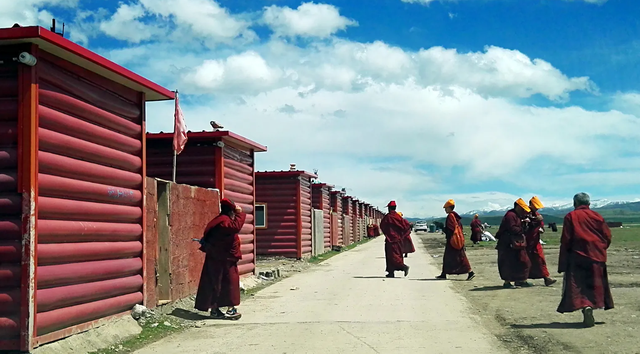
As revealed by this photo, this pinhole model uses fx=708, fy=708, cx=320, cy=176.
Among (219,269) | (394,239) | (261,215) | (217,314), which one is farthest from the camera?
(261,215)

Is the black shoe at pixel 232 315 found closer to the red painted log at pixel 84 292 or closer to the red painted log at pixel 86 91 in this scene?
the red painted log at pixel 84 292

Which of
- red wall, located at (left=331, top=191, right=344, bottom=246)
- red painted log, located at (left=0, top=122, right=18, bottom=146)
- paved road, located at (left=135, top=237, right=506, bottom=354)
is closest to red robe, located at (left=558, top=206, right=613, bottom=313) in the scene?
paved road, located at (left=135, top=237, right=506, bottom=354)

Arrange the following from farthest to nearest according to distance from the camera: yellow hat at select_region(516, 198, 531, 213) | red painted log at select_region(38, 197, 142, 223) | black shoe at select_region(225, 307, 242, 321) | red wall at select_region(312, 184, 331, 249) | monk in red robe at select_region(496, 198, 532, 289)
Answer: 1. red wall at select_region(312, 184, 331, 249)
2. yellow hat at select_region(516, 198, 531, 213)
3. monk in red robe at select_region(496, 198, 532, 289)
4. black shoe at select_region(225, 307, 242, 321)
5. red painted log at select_region(38, 197, 142, 223)

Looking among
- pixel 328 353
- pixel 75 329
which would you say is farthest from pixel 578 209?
pixel 75 329

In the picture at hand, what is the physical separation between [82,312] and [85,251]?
2.38 ft

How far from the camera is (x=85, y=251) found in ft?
28.0

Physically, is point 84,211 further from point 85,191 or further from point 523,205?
point 523,205

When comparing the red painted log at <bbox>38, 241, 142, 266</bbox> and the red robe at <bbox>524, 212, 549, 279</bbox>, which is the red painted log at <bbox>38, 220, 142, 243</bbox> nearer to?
the red painted log at <bbox>38, 241, 142, 266</bbox>

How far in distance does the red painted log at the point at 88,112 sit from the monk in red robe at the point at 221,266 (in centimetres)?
175

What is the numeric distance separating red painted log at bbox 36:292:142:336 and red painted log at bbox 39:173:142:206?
129 cm

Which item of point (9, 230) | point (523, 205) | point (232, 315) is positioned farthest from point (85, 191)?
point (523, 205)

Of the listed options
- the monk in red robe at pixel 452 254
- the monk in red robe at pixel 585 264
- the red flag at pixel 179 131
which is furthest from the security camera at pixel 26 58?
the monk in red robe at pixel 452 254

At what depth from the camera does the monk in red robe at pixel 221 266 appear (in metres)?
10.7

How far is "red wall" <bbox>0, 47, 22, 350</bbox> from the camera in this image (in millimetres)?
7309
